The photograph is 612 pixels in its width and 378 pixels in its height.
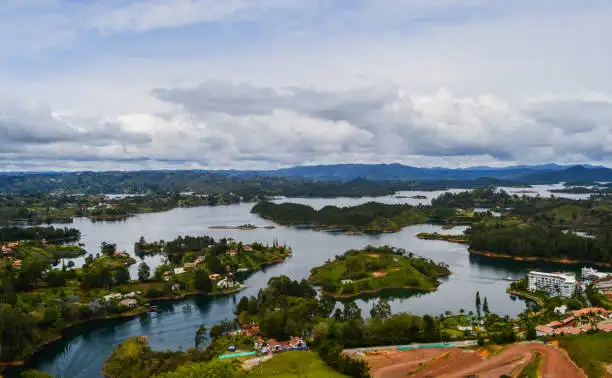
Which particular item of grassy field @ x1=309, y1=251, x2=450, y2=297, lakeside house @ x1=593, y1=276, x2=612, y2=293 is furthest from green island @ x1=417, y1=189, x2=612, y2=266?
grassy field @ x1=309, y1=251, x2=450, y2=297

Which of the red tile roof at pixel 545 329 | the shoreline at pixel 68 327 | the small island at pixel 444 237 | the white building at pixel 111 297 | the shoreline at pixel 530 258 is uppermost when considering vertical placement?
the red tile roof at pixel 545 329

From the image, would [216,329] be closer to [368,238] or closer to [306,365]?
[306,365]

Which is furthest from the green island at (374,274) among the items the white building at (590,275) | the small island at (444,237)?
the small island at (444,237)

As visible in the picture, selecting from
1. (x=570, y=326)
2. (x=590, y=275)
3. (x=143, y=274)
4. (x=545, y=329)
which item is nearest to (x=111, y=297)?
(x=143, y=274)

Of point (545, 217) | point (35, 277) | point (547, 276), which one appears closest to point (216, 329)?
point (35, 277)

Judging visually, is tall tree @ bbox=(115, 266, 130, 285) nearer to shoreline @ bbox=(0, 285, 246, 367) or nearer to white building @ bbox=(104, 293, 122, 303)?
white building @ bbox=(104, 293, 122, 303)

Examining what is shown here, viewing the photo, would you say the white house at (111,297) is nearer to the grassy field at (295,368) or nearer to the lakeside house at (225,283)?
the lakeside house at (225,283)
